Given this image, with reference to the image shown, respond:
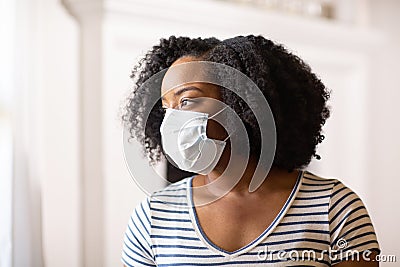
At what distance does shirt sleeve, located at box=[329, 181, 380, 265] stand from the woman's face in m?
0.21

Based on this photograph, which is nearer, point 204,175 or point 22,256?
point 204,175

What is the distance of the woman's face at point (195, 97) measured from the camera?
964 mm

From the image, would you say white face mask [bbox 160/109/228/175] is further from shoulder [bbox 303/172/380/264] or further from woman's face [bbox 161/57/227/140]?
shoulder [bbox 303/172/380/264]

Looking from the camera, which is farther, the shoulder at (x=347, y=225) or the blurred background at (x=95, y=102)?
the blurred background at (x=95, y=102)

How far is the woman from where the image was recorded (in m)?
0.98

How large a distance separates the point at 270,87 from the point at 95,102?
0.86 meters

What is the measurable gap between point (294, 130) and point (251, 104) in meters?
0.09

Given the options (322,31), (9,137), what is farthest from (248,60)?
(322,31)

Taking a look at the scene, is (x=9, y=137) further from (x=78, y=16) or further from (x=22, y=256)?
(x=78, y=16)

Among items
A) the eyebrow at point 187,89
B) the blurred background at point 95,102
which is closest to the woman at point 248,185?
the eyebrow at point 187,89

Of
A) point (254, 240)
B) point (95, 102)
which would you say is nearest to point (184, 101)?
point (254, 240)

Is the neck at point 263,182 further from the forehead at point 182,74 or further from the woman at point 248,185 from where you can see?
the forehead at point 182,74

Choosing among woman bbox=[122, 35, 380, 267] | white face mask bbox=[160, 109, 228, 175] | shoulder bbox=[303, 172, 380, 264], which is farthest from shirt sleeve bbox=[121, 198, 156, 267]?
shoulder bbox=[303, 172, 380, 264]

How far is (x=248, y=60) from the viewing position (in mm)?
984
